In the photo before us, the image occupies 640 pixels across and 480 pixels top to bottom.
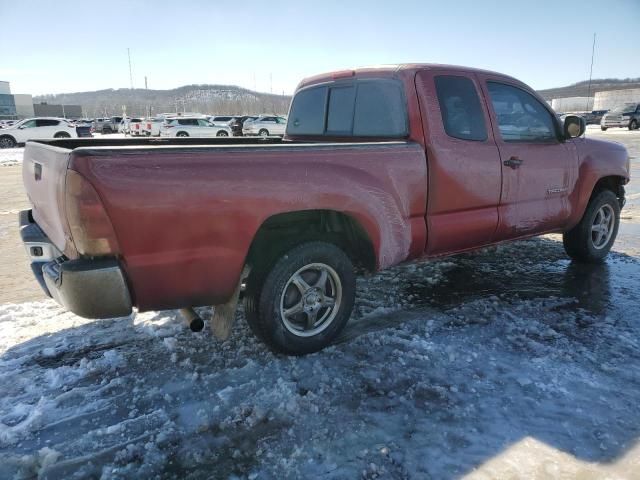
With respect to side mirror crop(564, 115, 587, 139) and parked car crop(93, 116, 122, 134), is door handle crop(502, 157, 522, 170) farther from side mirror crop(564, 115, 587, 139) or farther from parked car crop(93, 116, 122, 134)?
parked car crop(93, 116, 122, 134)

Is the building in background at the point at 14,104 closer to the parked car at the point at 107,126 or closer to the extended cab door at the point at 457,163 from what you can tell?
the parked car at the point at 107,126

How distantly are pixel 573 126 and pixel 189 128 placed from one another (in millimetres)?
26888

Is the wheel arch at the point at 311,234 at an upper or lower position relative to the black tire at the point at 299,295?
upper

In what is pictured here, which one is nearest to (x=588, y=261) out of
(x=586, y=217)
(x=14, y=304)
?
(x=586, y=217)

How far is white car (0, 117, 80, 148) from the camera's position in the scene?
2773 cm

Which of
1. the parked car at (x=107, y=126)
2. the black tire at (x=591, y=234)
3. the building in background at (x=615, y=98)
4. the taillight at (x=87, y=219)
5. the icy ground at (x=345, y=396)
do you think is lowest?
the icy ground at (x=345, y=396)

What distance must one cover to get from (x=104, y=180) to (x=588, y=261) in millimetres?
5036

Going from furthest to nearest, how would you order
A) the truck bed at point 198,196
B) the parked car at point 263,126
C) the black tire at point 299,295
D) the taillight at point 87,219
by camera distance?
the parked car at point 263,126 → the black tire at point 299,295 → the truck bed at point 198,196 → the taillight at point 87,219

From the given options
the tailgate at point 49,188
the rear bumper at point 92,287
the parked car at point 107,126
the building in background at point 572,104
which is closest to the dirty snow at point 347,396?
the rear bumper at point 92,287

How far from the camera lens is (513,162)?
13.2 feet

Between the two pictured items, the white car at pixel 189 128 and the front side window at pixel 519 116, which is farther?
the white car at pixel 189 128

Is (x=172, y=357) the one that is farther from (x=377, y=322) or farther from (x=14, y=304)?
(x=14, y=304)

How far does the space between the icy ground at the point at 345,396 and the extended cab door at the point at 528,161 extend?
31.5 inches

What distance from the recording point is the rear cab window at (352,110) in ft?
12.0
